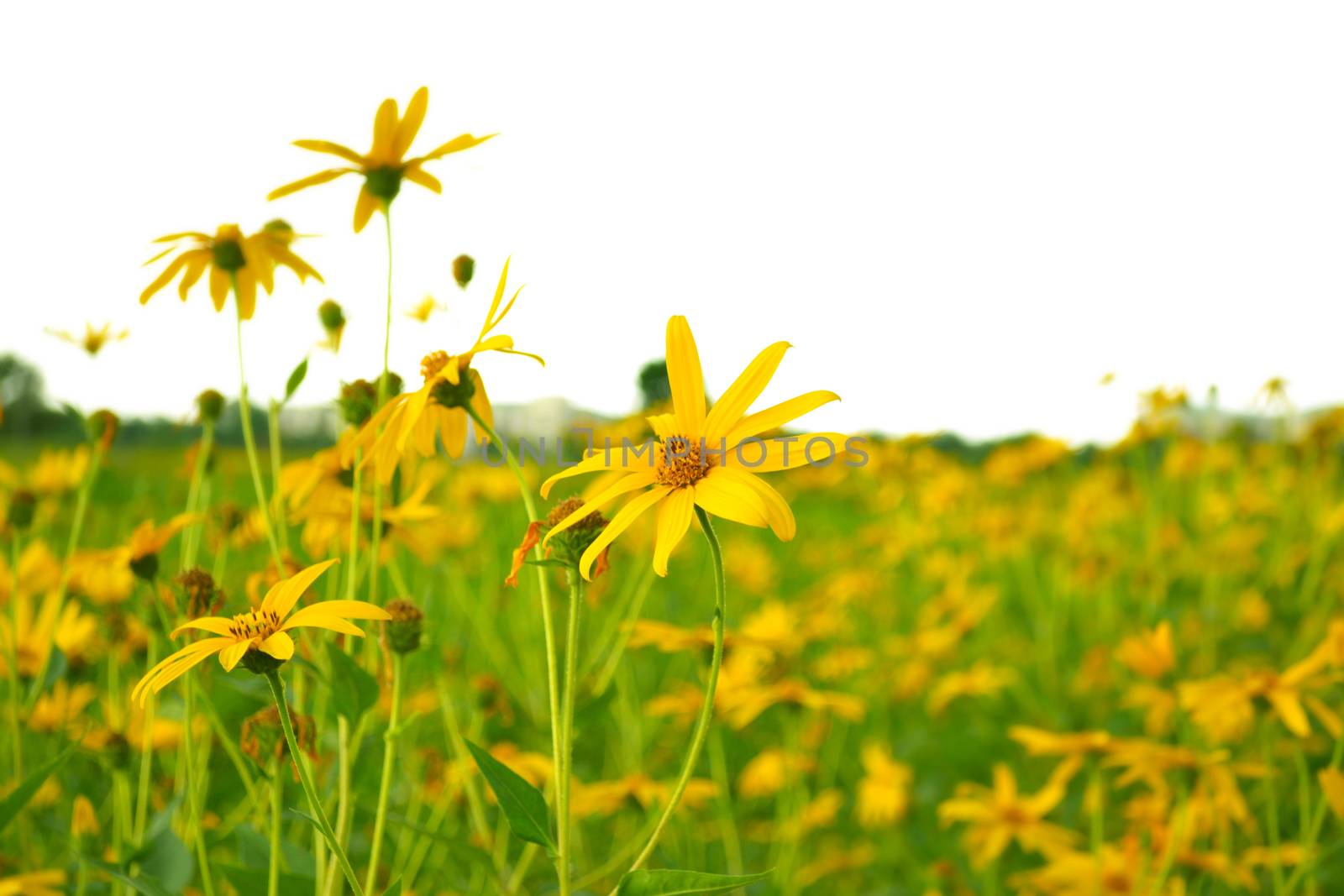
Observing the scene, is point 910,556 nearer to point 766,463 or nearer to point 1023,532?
point 1023,532

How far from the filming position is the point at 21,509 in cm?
169

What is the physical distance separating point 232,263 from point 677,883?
909 mm

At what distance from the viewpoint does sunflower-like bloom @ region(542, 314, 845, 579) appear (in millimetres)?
729

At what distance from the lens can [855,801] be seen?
2793mm

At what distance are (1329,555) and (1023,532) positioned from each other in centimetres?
104

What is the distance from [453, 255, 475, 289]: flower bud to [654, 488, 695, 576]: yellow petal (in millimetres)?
632

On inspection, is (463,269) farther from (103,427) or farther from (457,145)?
(103,427)

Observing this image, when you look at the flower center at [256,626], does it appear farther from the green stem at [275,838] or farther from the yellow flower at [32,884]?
the yellow flower at [32,884]

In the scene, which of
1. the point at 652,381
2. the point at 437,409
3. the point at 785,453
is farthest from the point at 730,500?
the point at 652,381

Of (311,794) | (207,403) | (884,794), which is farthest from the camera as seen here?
(884,794)

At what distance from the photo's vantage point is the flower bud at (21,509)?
1.68 metres

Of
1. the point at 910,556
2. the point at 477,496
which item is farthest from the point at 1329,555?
the point at 477,496

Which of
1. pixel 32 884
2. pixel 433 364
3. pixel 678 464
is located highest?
pixel 433 364

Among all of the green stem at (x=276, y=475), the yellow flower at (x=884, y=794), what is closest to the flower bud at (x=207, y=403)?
the green stem at (x=276, y=475)
